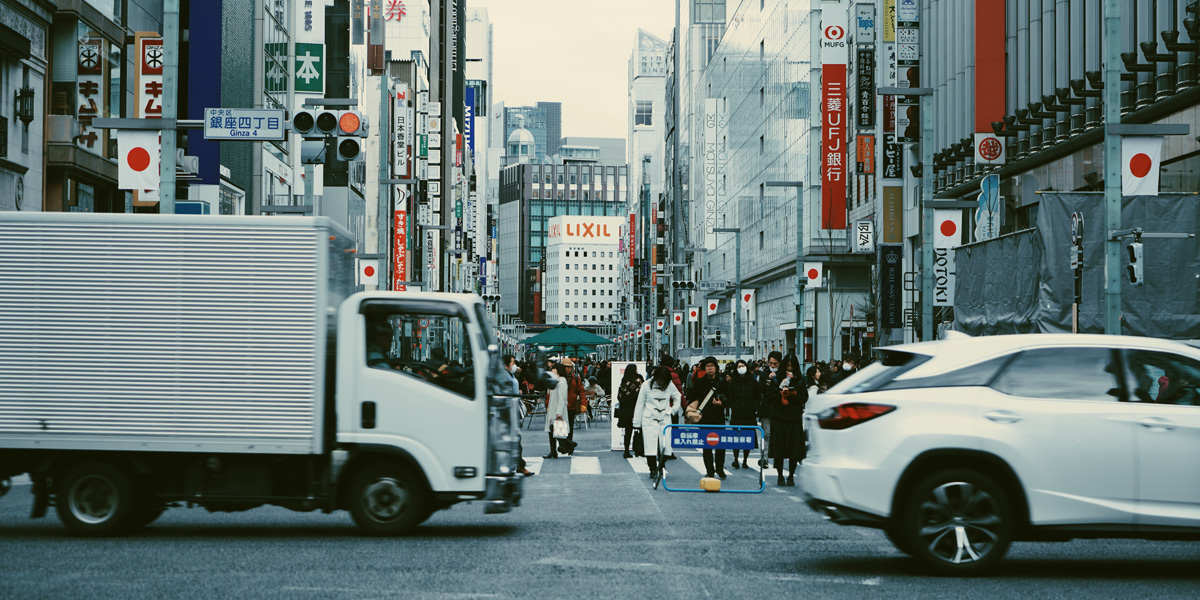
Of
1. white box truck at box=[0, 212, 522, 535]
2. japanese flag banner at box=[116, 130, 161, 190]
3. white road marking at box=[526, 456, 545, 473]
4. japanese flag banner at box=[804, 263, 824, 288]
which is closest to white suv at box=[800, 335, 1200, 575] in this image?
white box truck at box=[0, 212, 522, 535]

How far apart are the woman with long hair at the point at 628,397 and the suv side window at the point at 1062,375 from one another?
12855mm

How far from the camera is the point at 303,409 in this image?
10984 millimetres

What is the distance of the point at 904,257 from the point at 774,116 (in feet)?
88.8

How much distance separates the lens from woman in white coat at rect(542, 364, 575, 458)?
21359 mm

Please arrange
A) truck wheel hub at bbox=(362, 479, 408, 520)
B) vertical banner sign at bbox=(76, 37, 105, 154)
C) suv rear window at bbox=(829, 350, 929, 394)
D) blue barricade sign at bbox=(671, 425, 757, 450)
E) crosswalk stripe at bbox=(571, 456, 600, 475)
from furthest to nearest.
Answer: vertical banner sign at bbox=(76, 37, 105, 154)
crosswalk stripe at bbox=(571, 456, 600, 475)
blue barricade sign at bbox=(671, 425, 757, 450)
truck wheel hub at bbox=(362, 479, 408, 520)
suv rear window at bbox=(829, 350, 929, 394)

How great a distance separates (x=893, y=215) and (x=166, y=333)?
39.2 metres

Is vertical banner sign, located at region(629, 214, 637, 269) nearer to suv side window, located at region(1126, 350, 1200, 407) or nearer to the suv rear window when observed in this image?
the suv rear window

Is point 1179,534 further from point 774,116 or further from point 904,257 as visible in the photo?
point 774,116

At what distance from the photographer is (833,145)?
181ft

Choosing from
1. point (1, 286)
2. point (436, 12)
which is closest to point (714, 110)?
point (436, 12)

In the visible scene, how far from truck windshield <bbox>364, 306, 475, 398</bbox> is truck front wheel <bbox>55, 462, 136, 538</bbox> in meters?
2.27

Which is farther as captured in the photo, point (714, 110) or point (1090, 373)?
point (714, 110)

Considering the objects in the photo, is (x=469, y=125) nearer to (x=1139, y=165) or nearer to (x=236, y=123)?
(x=236, y=123)

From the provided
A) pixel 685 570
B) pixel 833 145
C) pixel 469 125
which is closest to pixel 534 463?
pixel 685 570
